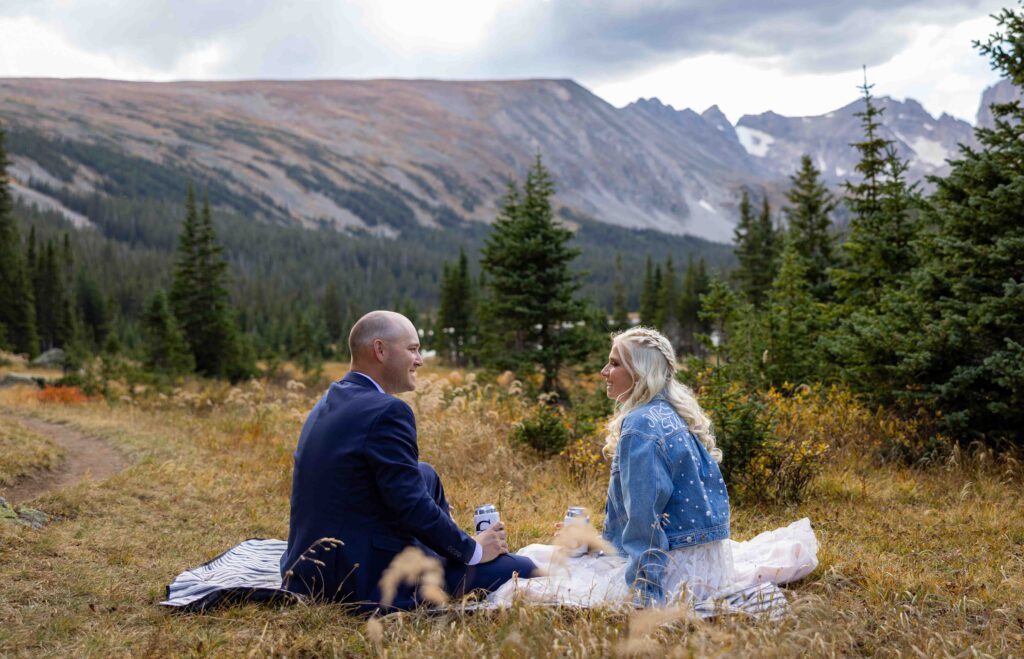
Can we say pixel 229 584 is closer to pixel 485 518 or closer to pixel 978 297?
pixel 485 518

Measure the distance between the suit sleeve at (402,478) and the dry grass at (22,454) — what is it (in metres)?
5.45

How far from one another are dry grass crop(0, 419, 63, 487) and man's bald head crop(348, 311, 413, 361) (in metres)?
5.31

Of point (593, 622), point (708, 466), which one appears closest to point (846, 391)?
point (708, 466)

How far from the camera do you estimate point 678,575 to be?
3.86m

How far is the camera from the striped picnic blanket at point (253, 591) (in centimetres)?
368

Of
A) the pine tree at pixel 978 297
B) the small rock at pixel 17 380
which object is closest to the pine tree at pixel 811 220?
the pine tree at pixel 978 297

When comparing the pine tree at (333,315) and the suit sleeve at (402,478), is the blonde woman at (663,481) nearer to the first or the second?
the suit sleeve at (402,478)

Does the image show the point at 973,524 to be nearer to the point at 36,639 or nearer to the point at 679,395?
the point at 679,395

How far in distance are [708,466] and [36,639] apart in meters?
3.59

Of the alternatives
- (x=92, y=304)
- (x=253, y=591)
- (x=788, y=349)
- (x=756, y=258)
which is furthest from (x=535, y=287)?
(x=92, y=304)

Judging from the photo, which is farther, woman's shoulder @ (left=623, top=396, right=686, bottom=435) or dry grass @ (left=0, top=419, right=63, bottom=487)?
dry grass @ (left=0, top=419, right=63, bottom=487)

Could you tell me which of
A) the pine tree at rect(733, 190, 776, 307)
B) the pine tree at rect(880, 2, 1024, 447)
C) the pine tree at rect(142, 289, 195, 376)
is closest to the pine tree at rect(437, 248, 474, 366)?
the pine tree at rect(733, 190, 776, 307)

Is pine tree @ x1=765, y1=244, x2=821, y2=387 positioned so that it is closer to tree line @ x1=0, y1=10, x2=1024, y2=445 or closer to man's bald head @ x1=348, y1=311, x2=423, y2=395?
tree line @ x1=0, y1=10, x2=1024, y2=445

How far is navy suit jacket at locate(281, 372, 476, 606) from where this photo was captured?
3748mm
